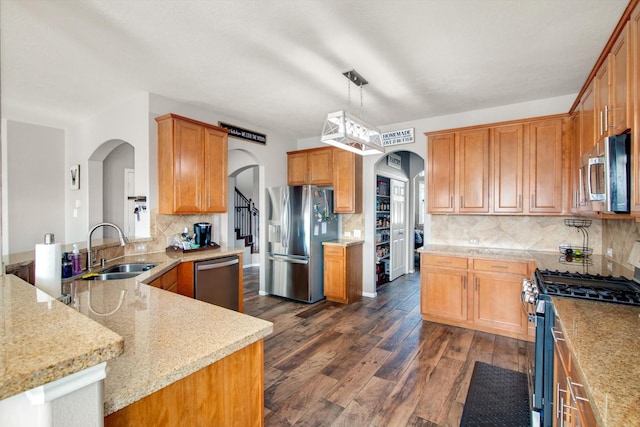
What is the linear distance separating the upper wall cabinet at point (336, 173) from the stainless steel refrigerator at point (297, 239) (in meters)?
0.21

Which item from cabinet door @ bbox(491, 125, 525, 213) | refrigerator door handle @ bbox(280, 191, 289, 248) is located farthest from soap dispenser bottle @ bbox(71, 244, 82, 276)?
cabinet door @ bbox(491, 125, 525, 213)

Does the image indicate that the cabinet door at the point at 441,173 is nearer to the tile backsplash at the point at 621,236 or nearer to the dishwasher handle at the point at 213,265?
the tile backsplash at the point at 621,236

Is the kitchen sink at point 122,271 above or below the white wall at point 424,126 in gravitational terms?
below

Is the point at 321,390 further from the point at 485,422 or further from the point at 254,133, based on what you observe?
the point at 254,133

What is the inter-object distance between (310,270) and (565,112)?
3651mm

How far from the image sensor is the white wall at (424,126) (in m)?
3.56

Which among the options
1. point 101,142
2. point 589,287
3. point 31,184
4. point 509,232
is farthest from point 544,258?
point 31,184

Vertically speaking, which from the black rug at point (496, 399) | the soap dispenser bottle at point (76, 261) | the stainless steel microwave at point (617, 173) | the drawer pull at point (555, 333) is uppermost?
the stainless steel microwave at point (617, 173)

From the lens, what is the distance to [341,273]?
4.45m

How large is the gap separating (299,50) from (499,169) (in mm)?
2586

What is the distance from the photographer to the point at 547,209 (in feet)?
10.8

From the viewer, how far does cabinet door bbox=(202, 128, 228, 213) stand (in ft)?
12.0

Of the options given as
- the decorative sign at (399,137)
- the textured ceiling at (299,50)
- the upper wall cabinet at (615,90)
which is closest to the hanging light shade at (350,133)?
the textured ceiling at (299,50)

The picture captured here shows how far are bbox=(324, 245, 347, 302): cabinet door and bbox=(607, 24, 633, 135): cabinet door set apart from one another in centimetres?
323
